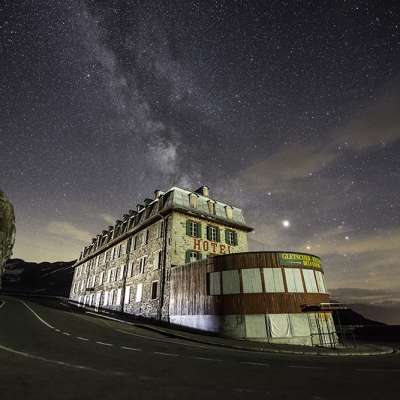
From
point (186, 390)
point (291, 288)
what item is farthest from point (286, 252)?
point (186, 390)

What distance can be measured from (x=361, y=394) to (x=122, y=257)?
2787 cm

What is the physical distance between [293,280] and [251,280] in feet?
8.86

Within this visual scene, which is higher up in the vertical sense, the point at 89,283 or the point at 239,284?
the point at 89,283

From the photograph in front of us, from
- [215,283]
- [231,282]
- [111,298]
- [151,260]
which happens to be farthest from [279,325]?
[111,298]

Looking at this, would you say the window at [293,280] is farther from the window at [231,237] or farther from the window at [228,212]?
the window at [228,212]

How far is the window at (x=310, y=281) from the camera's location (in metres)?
17.0

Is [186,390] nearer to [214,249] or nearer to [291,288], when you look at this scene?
[291,288]

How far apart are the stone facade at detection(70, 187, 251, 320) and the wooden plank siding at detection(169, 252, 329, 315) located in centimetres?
198

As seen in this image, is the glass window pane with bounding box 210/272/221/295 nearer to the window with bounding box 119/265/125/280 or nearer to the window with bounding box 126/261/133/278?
the window with bounding box 126/261/133/278

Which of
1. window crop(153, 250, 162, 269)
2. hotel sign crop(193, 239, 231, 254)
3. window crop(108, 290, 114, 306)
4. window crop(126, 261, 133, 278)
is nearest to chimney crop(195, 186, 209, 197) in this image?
hotel sign crop(193, 239, 231, 254)

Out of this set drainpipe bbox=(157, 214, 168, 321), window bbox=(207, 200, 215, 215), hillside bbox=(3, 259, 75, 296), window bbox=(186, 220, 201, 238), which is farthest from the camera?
hillside bbox=(3, 259, 75, 296)

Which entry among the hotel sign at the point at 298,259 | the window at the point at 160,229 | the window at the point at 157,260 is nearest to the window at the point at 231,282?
the hotel sign at the point at 298,259

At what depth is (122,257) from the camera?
99.1 ft

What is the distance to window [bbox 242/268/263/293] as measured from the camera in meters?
16.3
